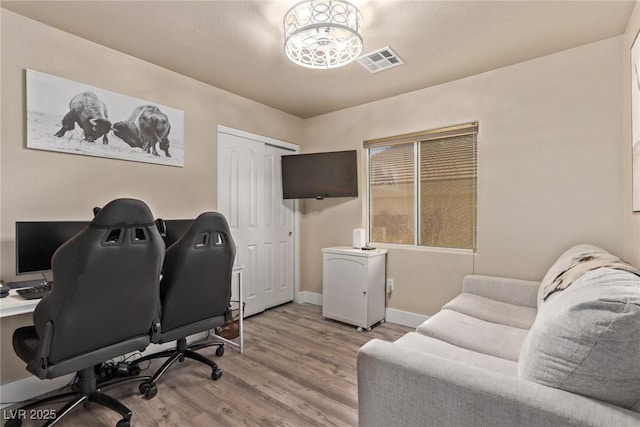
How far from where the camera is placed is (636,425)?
810mm

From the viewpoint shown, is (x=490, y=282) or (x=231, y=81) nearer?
(x=490, y=282)

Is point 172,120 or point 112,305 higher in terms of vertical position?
point 172,120

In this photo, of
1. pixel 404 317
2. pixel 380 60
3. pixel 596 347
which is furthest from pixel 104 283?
pixel 404 317

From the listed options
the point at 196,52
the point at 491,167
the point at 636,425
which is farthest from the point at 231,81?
the point at 636,425

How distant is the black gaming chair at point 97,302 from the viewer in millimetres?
1433

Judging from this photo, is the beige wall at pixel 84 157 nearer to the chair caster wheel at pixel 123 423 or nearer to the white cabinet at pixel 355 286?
the chair caster wheel at pixel 123 423

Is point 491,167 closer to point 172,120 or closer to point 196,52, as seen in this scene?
point 196,52

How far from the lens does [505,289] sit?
241cm

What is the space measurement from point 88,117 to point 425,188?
3.08 meters

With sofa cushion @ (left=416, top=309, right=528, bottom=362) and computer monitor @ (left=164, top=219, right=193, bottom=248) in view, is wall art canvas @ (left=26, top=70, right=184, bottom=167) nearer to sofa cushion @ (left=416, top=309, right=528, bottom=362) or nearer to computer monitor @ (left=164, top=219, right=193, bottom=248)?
computer monitor @ (left=164, top=219, right=193, bottom=248)

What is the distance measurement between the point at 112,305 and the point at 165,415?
76 cm

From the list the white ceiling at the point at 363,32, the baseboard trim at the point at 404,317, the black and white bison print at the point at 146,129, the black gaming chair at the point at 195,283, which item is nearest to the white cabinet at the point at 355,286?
the baseboard trim at the point at 404,317

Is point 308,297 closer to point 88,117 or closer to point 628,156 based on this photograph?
point 88,117

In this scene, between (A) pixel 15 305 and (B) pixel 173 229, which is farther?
(B) pixel 173 229
